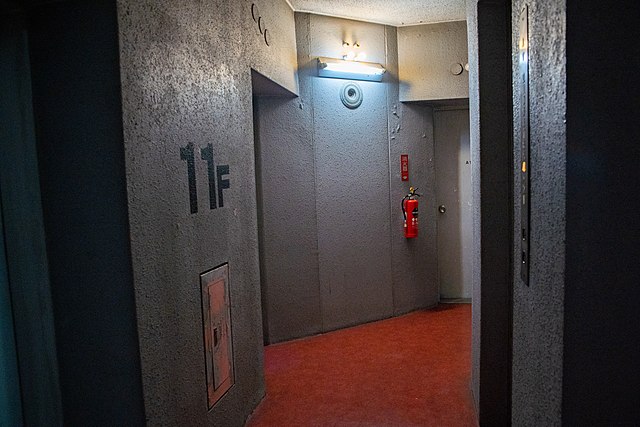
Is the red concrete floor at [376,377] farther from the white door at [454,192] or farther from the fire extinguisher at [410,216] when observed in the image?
the fire extinguisher at [410,216]

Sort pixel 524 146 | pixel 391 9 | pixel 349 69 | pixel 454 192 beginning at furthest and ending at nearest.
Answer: pixel 454 192, pixel 349 69, pixel 391 9, pixel 524 146

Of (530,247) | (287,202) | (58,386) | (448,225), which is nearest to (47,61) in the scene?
(58,386)

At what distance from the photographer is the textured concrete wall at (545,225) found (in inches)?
49.3

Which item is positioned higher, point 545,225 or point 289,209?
point 545,225

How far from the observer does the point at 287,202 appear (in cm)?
435

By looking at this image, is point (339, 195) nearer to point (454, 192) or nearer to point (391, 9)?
point (454, 192)

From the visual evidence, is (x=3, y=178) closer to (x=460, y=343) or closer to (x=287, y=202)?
(x=287, y=202)

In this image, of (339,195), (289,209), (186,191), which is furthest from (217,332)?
(339,195)

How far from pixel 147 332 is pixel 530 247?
4.58ft

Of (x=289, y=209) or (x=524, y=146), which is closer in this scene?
(x=524, y=146)

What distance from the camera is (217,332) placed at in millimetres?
2600

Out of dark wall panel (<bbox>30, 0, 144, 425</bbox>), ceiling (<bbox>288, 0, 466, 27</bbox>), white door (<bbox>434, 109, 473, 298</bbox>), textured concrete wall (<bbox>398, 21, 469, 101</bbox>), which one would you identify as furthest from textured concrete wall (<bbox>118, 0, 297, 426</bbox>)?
white door (<bbox>434, 109, 473, 298</bbox>)

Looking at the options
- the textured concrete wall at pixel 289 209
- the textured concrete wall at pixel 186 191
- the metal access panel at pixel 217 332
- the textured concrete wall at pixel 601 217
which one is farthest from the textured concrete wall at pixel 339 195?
the textured concrete wall at pixel 601 217

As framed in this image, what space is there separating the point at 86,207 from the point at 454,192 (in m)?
4.14
